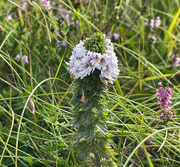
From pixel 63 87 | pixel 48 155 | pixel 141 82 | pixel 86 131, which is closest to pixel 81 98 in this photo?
pixel 86 131

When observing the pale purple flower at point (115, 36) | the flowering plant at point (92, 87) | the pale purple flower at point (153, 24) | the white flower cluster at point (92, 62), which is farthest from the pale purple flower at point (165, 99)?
the pale purple flower at point (153, 24)

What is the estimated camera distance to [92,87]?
5.11 ft

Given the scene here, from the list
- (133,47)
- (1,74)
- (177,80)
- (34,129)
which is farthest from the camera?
(133,47)

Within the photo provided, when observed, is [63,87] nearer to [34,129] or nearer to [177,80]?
[34,129]

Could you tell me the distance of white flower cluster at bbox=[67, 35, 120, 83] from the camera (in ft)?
4.86

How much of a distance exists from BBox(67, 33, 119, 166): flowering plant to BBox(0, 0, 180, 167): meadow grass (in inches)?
6.9

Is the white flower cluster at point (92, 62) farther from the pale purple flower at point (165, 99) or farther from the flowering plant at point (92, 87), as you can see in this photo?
the pale purple flower at point (165, 99)

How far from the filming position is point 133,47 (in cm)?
340

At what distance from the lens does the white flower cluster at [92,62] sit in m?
1.48

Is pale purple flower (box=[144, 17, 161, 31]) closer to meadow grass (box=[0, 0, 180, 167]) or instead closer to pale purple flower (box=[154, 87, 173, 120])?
meadow grass (box=[0, 0, 180, 167])

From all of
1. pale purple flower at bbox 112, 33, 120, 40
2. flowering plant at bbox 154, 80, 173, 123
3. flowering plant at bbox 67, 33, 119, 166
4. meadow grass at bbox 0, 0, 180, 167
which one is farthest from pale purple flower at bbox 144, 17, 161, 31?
flowering plant at bbox 67, 33, 119, 166

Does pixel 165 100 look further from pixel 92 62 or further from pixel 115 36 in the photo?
pixel 115 36

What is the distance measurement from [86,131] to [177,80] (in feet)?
5.74

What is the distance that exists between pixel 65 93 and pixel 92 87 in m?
0.80
